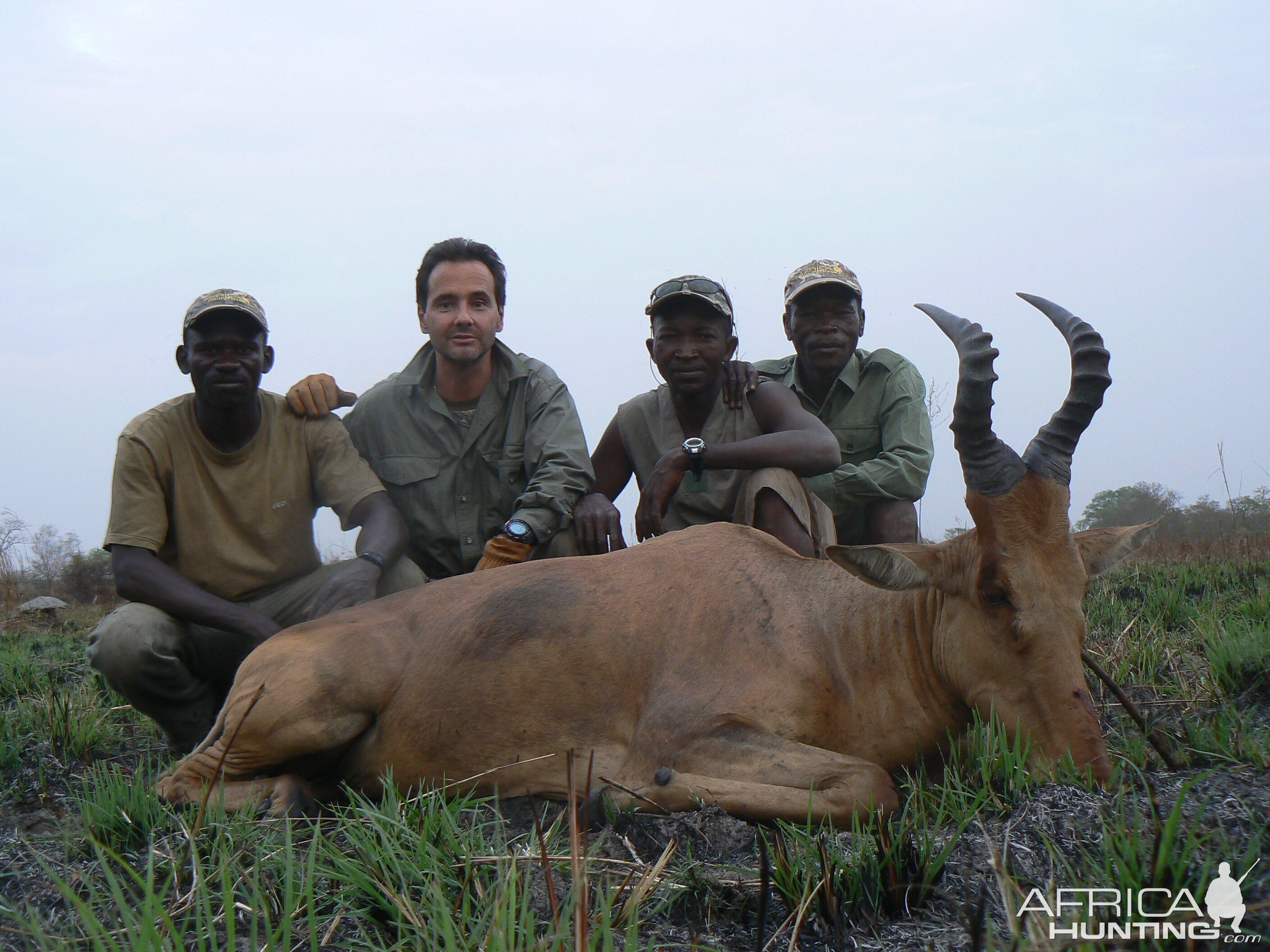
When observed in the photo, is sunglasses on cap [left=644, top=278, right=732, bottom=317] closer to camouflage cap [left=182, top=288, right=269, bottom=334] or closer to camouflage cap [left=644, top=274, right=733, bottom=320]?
camouflage cap [left=644, top=274, right=733, bottom=320]

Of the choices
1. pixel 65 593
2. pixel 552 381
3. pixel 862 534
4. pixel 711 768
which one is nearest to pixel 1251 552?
pixel 862 534

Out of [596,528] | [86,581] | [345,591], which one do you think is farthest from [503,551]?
[86,581]

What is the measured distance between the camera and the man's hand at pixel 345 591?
4.82m

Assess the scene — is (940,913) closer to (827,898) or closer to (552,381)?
(827,898)

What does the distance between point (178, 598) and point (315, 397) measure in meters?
1.41

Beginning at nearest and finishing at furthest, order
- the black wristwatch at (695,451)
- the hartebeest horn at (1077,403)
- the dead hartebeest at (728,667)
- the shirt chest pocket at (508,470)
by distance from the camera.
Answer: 1. the dead hartebeest at (728,667)
2. the hartebeest horn at (1077,403)
3. the black wristwatch at (695,451)
4. the shirt chest pocket at (508,470)

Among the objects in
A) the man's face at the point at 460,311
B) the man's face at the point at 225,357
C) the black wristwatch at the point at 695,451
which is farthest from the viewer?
the man's face at the point at 460,311

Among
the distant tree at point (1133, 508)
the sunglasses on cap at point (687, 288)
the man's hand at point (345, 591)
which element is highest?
the sunglasses on cap at point (687, 288)

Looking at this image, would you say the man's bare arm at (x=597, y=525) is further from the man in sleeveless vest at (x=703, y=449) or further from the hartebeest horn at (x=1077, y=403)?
the hartebeest horn at (x=1077, y=403)

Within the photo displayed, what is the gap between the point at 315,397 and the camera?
5.70 metres

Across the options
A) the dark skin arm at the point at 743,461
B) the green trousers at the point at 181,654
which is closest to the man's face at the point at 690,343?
the dark skin arm at the point at 743,461

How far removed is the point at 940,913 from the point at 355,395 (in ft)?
15.6

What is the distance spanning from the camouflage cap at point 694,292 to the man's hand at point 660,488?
87 cm

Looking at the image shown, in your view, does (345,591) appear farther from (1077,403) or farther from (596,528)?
(1077,403)
